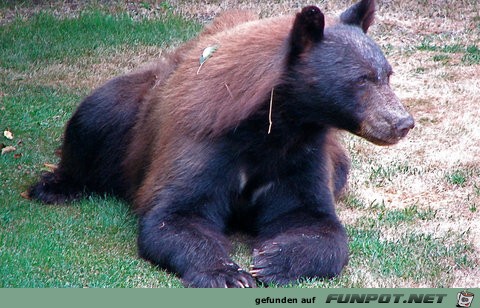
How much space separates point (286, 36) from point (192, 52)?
1.15 metres

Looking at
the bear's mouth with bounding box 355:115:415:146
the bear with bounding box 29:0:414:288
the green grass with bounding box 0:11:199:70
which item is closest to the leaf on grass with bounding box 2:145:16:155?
the bear with bounding box 29:0:414:288

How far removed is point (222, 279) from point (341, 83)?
1478 mm

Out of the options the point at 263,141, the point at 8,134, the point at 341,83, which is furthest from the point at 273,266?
the point at 8,134

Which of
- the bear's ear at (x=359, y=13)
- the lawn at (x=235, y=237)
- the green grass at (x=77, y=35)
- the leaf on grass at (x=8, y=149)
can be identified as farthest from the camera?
the green grass at (x=77, y=35)

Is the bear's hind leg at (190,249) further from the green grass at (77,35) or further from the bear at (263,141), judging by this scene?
the green grass at (77,35)

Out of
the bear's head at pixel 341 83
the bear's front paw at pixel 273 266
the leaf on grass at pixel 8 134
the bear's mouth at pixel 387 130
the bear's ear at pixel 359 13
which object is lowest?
the leaf on grass at pixel 8 134

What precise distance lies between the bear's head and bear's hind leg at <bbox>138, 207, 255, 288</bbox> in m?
1.03

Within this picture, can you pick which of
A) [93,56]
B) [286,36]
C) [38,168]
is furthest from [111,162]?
[93,56]

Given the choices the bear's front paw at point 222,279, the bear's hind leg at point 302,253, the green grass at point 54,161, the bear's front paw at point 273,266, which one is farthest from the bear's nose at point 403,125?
the green grass at point 54,161

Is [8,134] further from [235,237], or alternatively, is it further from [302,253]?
[302,253]

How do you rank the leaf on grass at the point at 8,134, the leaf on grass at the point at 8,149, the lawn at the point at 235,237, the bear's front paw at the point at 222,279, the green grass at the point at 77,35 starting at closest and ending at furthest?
the bear's front paw at the point at 222,279
the lawn at the point at 235,237
the leaf on grass at the point at 8,149
the leaf on grass at the point at 8,134
the green grass at the point at 77,35

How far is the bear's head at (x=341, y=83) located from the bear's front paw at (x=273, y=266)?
92 centimetres

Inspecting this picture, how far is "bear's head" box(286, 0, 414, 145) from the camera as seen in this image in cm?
607

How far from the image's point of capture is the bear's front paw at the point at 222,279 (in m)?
5.82
